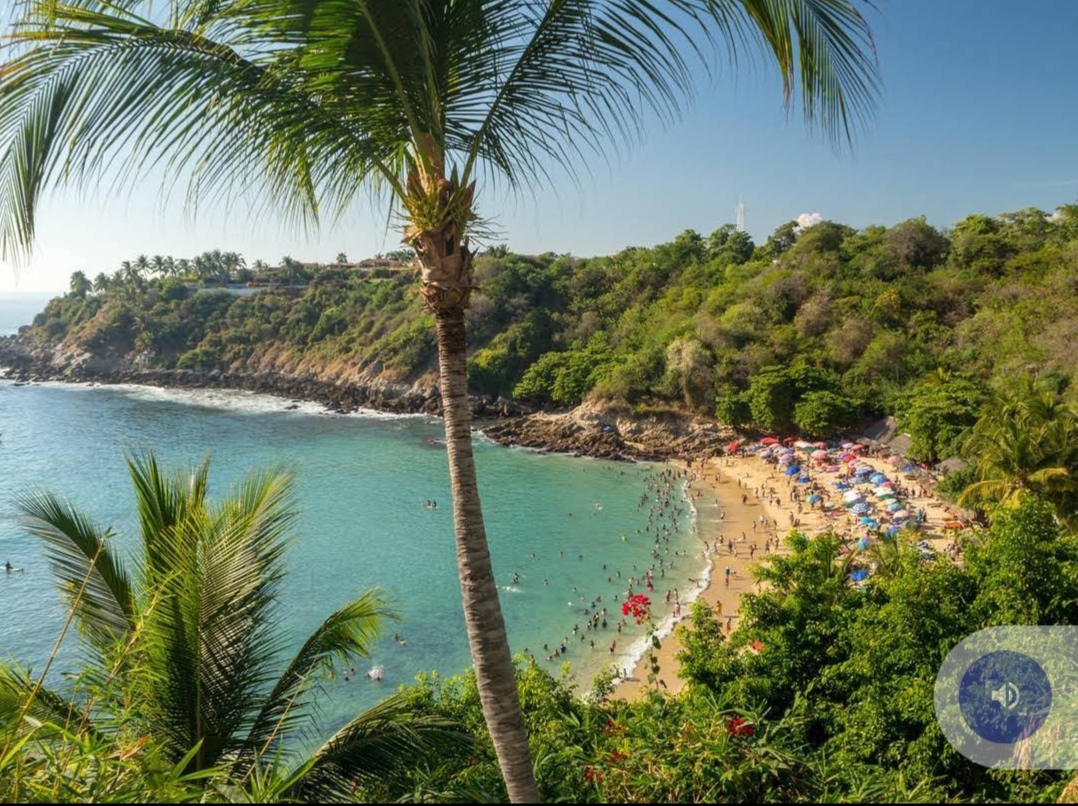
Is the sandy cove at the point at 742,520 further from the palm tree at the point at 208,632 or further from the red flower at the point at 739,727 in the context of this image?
the palm tree at the point at 208,632

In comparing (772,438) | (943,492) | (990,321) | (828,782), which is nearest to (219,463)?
(772,438)

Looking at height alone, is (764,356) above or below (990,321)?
below

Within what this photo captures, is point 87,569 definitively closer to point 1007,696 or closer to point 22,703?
point 22,703

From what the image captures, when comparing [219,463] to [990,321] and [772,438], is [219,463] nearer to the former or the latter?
[772,438]

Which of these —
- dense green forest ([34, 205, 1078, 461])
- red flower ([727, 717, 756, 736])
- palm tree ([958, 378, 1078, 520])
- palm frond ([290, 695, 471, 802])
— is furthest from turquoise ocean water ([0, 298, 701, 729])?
palm tree ([958, 378, 1078, 520])

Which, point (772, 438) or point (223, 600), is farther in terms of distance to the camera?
point (772, 438)

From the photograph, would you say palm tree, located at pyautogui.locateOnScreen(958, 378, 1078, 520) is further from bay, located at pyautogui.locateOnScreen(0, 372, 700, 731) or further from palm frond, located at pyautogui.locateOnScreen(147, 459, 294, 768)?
palm frond, located at pyautogui.locateOnScreen(147, 459, 294, 768)

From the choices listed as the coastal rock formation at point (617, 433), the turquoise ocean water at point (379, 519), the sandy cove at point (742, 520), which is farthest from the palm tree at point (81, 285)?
the sandy cove at point (742, 520)
